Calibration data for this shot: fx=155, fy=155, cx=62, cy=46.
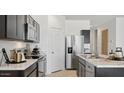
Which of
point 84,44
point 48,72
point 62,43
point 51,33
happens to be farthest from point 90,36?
point 48,72

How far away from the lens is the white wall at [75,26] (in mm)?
8633

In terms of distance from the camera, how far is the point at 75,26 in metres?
8.67

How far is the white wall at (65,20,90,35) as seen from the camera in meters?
8.63

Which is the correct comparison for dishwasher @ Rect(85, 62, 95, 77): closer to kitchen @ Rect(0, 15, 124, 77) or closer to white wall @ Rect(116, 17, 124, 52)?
kitchen @ Rect(0, 15, 124, 77)

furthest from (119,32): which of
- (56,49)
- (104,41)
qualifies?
(56,49)

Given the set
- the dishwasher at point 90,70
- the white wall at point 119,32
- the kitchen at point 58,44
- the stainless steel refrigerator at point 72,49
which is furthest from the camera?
the stainless steel refrigerator at point 72,49

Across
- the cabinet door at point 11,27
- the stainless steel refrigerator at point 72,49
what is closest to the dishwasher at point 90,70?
the cabinet door at point 11,27

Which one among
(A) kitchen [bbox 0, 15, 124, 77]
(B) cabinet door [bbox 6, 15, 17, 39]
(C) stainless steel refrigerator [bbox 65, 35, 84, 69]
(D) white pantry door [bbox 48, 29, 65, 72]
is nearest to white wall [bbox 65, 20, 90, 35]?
(A) kitchen [bbox 0, 15, 124, 77]

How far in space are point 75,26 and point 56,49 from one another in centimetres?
241

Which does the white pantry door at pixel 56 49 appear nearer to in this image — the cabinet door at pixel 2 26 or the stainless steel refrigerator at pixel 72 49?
the stainless steel refrigerator at pixel 72 49

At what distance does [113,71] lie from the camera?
2.74 meters

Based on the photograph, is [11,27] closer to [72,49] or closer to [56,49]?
[56,49]

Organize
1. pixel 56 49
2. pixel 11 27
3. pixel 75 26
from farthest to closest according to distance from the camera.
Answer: pixel 75 26, pixel 56 49, pixel 11 27

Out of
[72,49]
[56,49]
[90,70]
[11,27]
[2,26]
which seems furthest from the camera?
[72,49]
